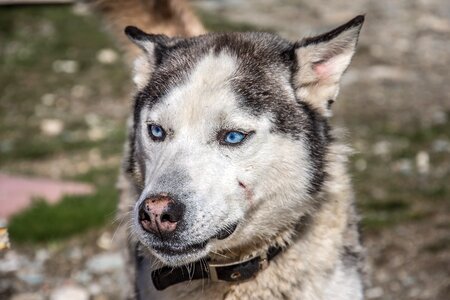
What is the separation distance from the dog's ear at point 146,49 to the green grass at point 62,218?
93.4 inches

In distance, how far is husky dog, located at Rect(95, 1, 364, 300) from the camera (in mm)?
3703

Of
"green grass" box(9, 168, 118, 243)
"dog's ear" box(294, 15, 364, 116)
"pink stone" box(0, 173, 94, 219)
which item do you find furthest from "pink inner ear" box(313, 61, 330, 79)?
"pink stone" box(0, 173, 94, 219)

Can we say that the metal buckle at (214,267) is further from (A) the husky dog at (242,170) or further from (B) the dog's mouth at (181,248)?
(B) the dog's mouth at (181,248)

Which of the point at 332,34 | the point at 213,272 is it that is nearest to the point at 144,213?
the point at 213,272

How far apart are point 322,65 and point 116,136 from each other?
4931 millimetres

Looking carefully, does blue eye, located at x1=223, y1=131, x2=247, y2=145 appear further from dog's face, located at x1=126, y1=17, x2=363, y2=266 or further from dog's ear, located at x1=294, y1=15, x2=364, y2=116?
dog's ear, located at x1=294, y1=15, x2=364, y2=116

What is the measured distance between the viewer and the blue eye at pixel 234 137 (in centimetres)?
385

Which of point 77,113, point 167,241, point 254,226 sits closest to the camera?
point 167,241

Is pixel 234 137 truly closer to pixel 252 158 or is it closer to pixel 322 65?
pixel 252 158

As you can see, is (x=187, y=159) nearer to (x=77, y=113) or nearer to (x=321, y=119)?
(x=321, y=119)

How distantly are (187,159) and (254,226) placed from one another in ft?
1.55

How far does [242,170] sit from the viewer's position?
3.84 meters

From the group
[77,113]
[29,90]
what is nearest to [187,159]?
[77,113]

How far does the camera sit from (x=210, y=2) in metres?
13.7
